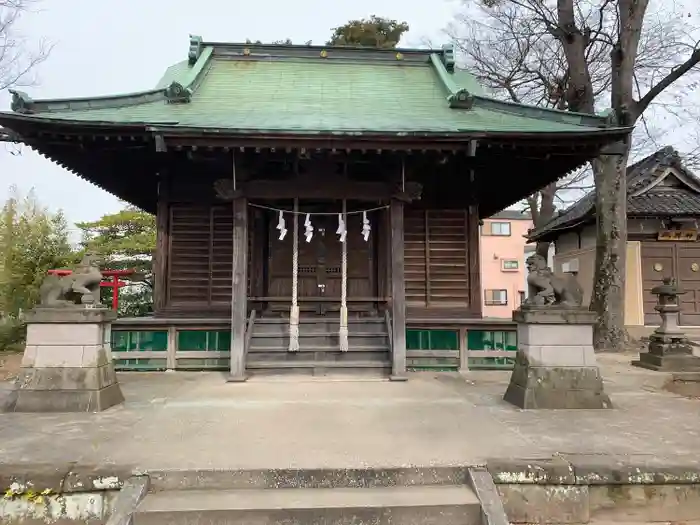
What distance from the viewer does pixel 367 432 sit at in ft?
14.8

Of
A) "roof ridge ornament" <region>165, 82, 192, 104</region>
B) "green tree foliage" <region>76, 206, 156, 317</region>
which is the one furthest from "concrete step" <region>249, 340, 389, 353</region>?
"green tree foliage" <region>76, 206, 156, 317</region>

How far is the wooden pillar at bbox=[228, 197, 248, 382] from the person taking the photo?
724 cm

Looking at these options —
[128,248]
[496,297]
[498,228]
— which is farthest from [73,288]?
[498,228]

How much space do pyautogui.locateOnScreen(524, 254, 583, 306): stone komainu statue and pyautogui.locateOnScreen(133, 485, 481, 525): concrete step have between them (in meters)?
2.98

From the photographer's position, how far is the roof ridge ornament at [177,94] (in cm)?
816

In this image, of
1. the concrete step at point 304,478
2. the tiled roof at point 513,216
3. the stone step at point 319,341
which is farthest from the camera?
the tiled roof at point 513,216

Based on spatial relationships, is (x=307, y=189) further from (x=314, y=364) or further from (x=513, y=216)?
(x=513, y=216)

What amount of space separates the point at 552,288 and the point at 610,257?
294 inches

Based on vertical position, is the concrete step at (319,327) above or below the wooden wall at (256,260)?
below

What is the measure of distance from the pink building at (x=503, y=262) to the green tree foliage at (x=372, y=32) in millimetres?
15601

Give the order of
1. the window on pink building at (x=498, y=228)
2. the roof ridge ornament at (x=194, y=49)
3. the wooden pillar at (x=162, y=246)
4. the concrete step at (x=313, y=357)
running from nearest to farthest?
the concrete step at (x=313, y=357) → the wooden pillar at (x=162, y=246) → the roof ridge ornament at (x=194, y=49) → the window on pink building at (x=498, y=228)

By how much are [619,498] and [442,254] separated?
603 centimetres

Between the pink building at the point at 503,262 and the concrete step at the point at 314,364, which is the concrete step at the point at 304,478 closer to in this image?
the concrete step at the point at 314,364

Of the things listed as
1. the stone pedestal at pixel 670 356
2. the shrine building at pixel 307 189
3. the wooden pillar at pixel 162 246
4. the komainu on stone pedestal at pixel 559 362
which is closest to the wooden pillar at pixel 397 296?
the shrine building at pixel 307 189
